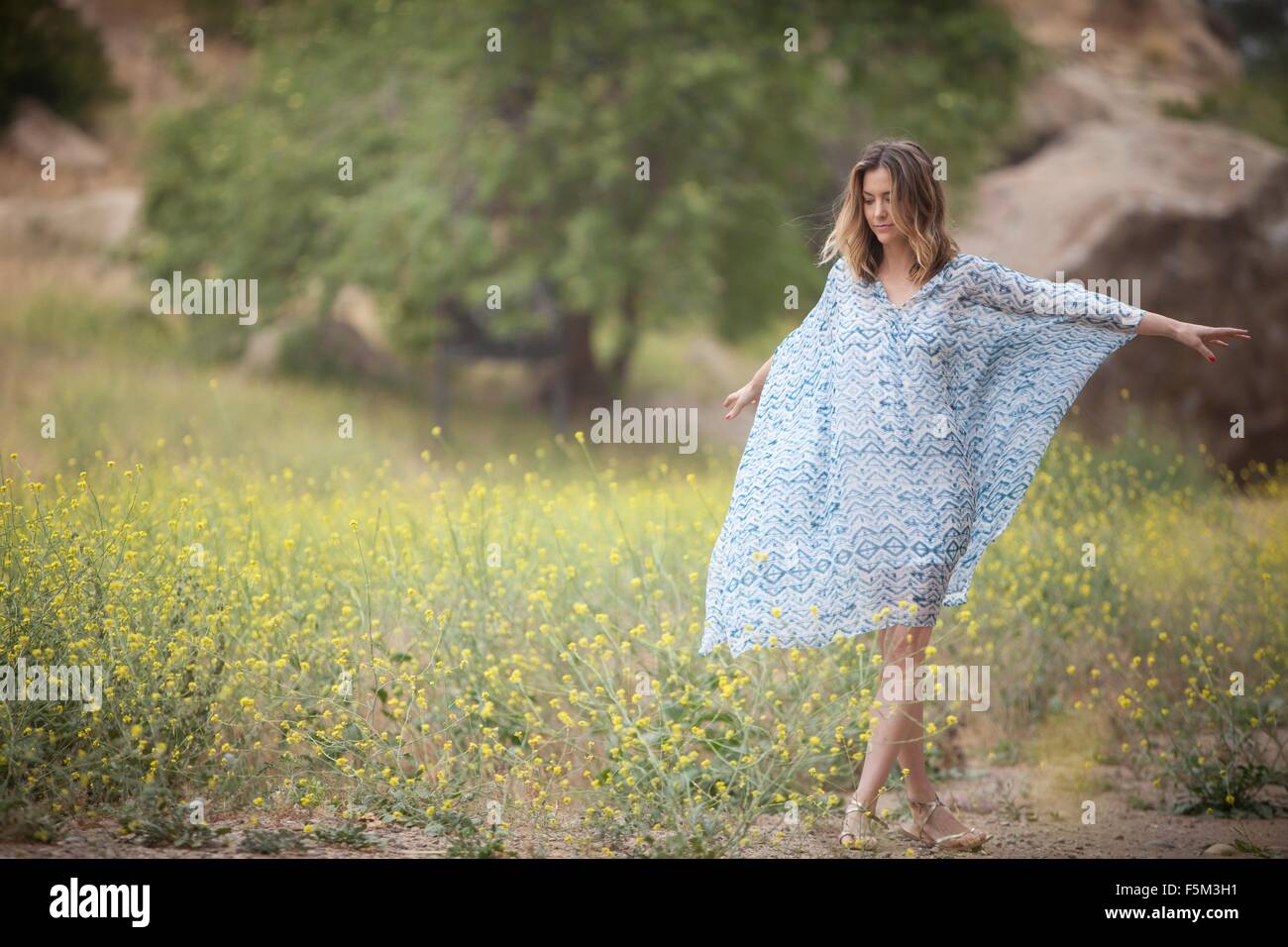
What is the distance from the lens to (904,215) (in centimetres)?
363

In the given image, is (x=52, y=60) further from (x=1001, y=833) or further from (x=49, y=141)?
(x=1001, y=833)

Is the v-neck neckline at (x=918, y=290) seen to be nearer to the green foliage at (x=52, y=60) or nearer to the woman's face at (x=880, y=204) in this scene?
the woman's face at (x=880, y=204)

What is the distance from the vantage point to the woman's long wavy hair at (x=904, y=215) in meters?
3.62

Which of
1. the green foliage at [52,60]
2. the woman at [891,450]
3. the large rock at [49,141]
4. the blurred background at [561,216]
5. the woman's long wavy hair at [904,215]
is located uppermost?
the green foliage at [52,60]

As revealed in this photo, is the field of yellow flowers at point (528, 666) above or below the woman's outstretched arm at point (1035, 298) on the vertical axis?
below

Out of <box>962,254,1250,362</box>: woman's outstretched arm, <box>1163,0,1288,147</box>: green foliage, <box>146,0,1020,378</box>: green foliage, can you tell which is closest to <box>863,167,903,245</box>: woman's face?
<box>962,254,1250,362</box>: woman's outstretched arm

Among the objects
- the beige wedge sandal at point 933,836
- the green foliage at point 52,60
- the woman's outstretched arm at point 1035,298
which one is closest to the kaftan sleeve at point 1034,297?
the woman's outstretched arm at point 1035,298

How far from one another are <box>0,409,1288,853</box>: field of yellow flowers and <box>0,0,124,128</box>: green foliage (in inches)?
617

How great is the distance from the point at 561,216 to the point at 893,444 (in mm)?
8804

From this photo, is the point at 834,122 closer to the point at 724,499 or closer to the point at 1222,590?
the point at 724,499

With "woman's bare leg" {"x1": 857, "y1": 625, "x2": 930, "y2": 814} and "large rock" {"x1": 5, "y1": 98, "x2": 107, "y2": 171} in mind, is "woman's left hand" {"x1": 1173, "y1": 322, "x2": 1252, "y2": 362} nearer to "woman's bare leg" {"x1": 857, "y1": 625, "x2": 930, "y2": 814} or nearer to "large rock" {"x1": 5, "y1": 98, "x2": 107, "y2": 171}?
"woman's bare leg" {"x1": 857, "y1": 625, "x2": 930, "y2": 814}

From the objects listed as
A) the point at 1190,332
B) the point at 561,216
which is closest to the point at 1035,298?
the point at 1190,332

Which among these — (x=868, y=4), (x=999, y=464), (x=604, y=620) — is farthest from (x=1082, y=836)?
(x=868, y=4)

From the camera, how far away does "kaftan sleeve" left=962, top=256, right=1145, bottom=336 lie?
373 cm
